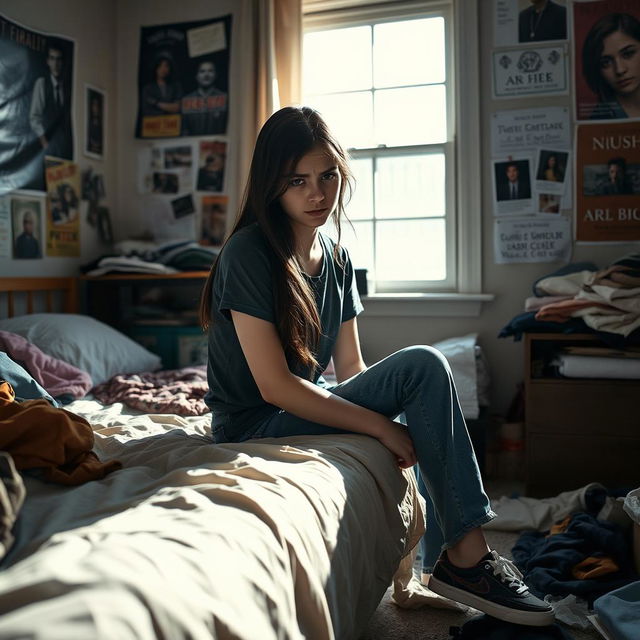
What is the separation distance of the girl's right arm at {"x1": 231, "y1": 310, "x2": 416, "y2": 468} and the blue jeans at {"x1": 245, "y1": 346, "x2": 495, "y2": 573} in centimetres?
4

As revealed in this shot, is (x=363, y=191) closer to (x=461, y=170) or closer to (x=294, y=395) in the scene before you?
(x=461, y=170)

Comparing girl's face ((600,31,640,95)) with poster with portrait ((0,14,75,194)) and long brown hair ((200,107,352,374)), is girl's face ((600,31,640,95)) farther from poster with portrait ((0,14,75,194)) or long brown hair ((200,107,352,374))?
poster with portrait ((0,14,75,194))

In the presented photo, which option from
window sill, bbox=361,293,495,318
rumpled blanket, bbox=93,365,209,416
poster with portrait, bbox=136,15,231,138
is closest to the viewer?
rumpled blanket, bbox=93,365,209,416

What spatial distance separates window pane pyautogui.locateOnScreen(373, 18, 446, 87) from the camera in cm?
309

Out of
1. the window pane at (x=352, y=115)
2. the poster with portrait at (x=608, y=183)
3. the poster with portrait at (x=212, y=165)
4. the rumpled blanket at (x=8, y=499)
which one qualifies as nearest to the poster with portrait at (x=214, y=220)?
the poster with portrait at (x=212, y=165)

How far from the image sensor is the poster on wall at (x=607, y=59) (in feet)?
9.06

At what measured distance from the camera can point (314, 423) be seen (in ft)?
4.74

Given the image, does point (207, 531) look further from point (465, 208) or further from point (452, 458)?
point (465, 208)

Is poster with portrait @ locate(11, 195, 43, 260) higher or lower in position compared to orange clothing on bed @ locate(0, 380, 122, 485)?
higher

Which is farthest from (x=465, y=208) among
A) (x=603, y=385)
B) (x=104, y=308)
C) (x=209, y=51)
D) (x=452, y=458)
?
(x=452, y=458)

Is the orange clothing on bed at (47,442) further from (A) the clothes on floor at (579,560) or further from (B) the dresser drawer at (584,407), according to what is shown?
(B) the dresser drawer at (584,407)

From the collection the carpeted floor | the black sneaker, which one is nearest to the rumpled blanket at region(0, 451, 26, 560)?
the black sneaker

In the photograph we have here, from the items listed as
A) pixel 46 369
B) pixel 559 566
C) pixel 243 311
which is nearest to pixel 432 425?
pixel 243 311

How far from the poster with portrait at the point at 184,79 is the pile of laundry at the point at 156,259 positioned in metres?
0.60
